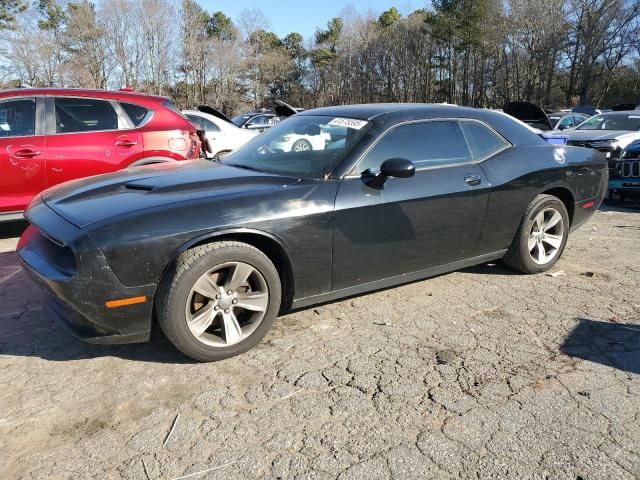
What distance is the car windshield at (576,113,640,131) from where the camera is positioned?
10.5 metres

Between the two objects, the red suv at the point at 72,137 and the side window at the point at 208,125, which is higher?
the side window at the point at 208,125

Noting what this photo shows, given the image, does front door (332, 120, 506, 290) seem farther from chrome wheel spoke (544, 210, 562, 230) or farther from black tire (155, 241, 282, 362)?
chrome wheel spoke (544, 210, 562, 230)

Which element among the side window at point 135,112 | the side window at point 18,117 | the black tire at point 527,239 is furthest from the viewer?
the side window at point 135,112

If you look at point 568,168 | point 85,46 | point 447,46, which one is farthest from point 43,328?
point 447,46

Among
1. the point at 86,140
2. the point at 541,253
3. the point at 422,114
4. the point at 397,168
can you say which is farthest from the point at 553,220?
the point at 86,140

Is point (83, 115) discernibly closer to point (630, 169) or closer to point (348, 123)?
point (348, 123)

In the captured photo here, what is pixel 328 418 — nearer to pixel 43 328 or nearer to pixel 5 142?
pixel 43 328

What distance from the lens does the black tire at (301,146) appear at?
12.1ft

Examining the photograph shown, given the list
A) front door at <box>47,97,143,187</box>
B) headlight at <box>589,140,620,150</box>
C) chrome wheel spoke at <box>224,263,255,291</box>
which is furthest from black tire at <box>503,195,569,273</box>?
headlight at <box>589,140,620,150</box>

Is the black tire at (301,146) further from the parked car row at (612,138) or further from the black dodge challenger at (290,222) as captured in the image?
the parked car row at (612,138)

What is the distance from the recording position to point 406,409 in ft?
8.34

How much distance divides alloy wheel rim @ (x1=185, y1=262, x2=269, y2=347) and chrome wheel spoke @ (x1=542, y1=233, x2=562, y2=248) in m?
2.85

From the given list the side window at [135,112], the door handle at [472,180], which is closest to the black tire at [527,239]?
the door handle at [472,180]

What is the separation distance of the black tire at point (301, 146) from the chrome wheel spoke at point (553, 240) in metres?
2.38
